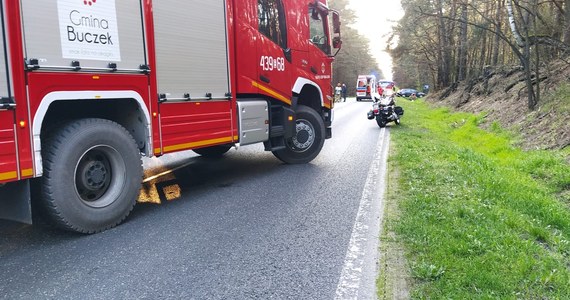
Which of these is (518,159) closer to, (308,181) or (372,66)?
(308,181)

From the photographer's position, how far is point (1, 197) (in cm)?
401

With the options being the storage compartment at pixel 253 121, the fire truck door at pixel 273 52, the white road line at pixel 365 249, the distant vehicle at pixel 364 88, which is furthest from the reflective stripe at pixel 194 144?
the distant vehicle at pixel 364 88

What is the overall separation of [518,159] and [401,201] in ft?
13.7

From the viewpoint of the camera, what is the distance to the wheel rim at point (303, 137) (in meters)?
8.34

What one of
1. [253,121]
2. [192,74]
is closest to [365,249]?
[192,74]

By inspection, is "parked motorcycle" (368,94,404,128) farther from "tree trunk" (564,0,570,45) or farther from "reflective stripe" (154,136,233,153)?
"reflective stripe" (154,136,233,153)

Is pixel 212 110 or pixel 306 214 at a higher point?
pixel 212 110

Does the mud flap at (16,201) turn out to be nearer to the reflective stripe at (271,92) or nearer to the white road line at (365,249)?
the white road line at (365,249)

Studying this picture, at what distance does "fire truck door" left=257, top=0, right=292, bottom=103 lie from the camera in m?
7.05

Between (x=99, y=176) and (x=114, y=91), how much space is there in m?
0.90

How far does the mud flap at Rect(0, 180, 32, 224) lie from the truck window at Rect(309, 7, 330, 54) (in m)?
5.94

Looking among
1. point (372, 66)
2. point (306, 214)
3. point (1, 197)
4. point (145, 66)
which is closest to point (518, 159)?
point (306, 214)

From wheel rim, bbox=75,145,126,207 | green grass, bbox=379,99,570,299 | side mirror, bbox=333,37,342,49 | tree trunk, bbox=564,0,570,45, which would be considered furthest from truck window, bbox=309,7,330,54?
tree trunk, bbox=564,0,570,45

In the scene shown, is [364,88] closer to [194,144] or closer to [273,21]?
[273,21]
